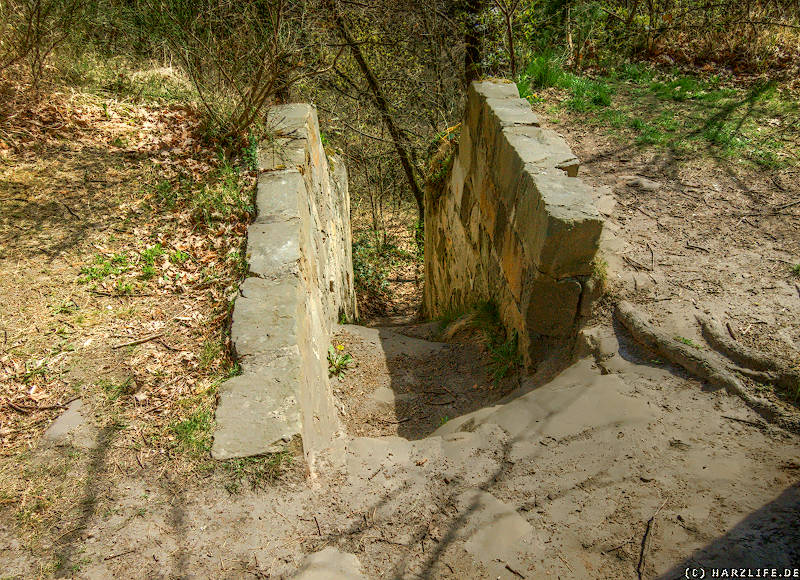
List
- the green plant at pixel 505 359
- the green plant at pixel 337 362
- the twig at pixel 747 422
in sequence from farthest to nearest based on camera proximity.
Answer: the green plant at pixel 337 362 → the green plant at pixel 505 359 → the twig at pixel 747 422

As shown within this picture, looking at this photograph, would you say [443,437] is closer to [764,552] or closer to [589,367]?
[589,367]

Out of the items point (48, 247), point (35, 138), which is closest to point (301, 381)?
point (48, 247)

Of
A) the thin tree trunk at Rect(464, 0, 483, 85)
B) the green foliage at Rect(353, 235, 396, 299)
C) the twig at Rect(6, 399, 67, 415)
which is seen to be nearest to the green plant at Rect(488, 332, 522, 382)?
the twig at Rect(6, 399, 67, 415)

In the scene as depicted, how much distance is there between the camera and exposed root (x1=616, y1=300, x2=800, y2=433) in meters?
2.34

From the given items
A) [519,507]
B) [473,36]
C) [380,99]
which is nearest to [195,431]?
[519,507]

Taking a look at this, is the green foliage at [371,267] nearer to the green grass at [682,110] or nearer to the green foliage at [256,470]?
the green grass at [682,110]

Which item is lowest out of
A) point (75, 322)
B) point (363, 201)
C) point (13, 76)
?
point (363, 201)

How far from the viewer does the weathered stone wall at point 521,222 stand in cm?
297

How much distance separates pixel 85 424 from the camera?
2.60m

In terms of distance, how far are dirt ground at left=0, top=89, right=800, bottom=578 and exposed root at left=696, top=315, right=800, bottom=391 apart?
5.0 inches

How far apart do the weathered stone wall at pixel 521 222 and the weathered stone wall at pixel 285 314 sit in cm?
139

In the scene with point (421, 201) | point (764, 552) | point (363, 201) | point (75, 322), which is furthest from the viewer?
point (363, 201)

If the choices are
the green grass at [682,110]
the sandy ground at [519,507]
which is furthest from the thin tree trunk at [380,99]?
the sandy ground at [519,507]

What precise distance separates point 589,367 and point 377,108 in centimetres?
695
